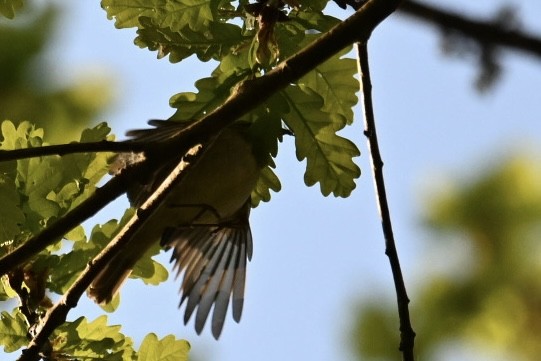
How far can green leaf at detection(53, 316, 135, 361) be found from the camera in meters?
2.35

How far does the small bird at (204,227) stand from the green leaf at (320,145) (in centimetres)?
16

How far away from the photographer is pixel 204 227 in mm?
2895

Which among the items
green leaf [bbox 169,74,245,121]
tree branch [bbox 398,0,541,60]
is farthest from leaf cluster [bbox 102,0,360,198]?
tree branch [bbox 398,0,541,60]

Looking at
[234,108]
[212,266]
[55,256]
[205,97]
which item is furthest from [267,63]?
[212,266]

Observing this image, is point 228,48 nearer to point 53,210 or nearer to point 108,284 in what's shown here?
point 53,210

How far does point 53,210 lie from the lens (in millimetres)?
2289

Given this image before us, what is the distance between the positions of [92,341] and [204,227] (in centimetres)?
66

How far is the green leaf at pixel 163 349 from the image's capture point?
2377 millimetres

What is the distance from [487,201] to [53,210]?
2141mm

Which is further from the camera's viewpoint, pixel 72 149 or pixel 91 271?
pixel 91 271

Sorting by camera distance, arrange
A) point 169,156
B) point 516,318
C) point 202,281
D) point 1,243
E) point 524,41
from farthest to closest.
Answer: point 516,318 < point 202,281 < point 1,243 < point 169,156 < point 524,41

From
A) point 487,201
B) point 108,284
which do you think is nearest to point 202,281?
point 108,284

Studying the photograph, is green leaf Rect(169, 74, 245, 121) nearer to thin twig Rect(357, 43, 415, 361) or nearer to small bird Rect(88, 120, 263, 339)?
small bird Rect(88, 120, 263, 339)

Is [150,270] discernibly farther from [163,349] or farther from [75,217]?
[75,217]
